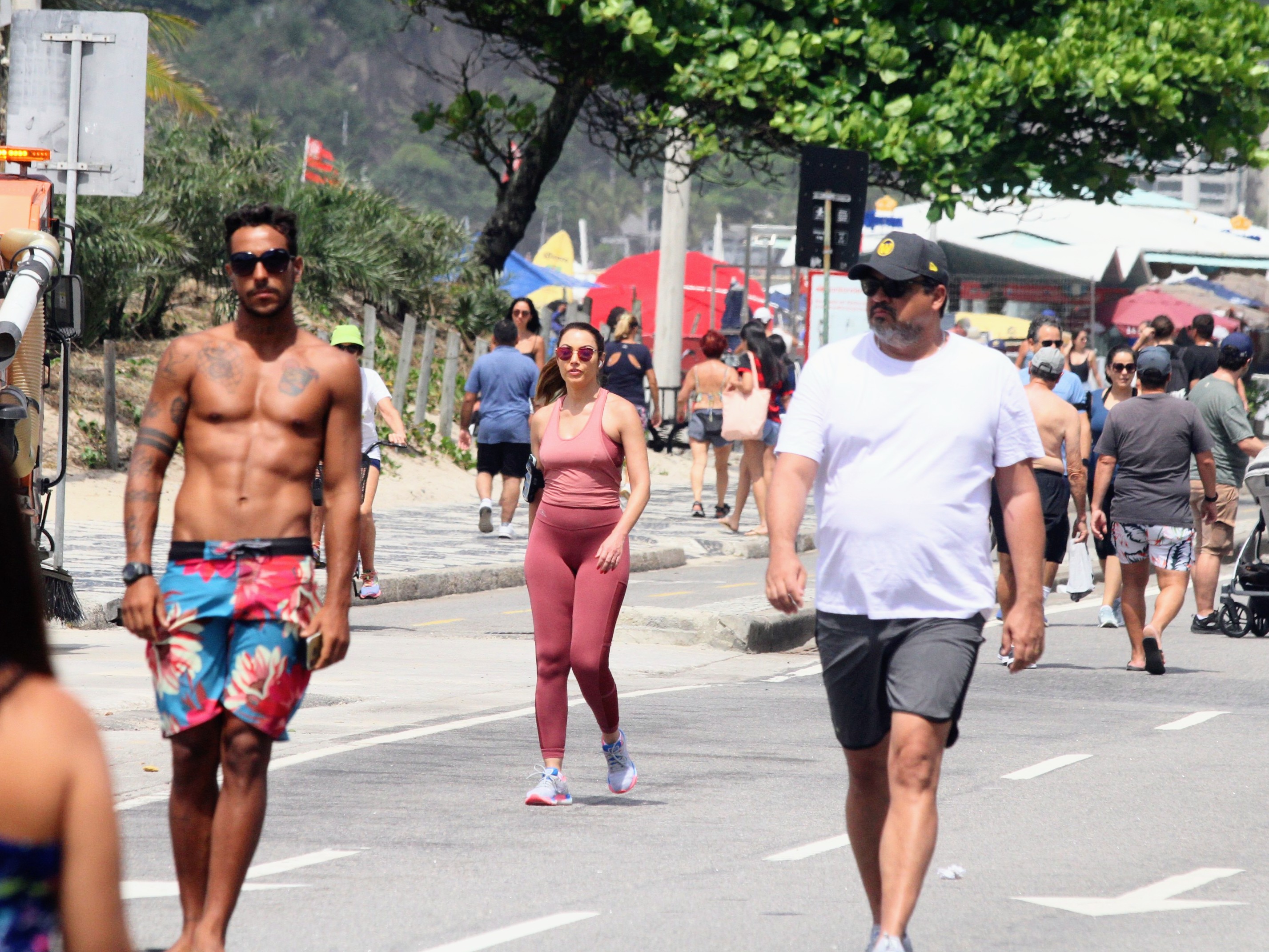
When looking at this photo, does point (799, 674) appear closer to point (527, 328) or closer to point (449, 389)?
point (527, 328)

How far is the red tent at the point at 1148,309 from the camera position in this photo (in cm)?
3034

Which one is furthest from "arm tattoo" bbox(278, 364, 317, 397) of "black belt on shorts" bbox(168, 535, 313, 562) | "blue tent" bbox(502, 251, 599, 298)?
"blue tent" bbox(502, 251, 599, 298)

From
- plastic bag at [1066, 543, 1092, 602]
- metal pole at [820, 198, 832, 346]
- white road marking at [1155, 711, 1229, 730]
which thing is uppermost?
metal pole at [820, 198, 832, 346]

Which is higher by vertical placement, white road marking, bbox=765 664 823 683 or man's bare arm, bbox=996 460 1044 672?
man's bare arm, bbox=996 460 1044 672

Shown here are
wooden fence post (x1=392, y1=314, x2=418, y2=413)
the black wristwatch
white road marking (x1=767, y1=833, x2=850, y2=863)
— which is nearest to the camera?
the black wristwatch

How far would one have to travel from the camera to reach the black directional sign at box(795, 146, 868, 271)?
14594 mm

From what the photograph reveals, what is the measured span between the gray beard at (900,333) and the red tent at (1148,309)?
25.6 metres

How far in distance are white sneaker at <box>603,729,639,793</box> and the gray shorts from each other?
7.71 ft

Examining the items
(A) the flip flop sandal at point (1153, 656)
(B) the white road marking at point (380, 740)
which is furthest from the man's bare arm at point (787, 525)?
(A) the flip flop sandal at point (1153, 656)

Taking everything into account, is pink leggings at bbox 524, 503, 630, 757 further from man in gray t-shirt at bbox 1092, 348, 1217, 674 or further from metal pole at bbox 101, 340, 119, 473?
metal pole at bbox 101, 340, 119, 473

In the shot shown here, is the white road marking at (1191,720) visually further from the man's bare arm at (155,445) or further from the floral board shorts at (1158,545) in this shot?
the man's bare arm at (155,445)

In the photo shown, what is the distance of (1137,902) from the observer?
5828 mm

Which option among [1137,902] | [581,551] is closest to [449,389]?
[581,551]

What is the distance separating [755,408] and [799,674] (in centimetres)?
680
